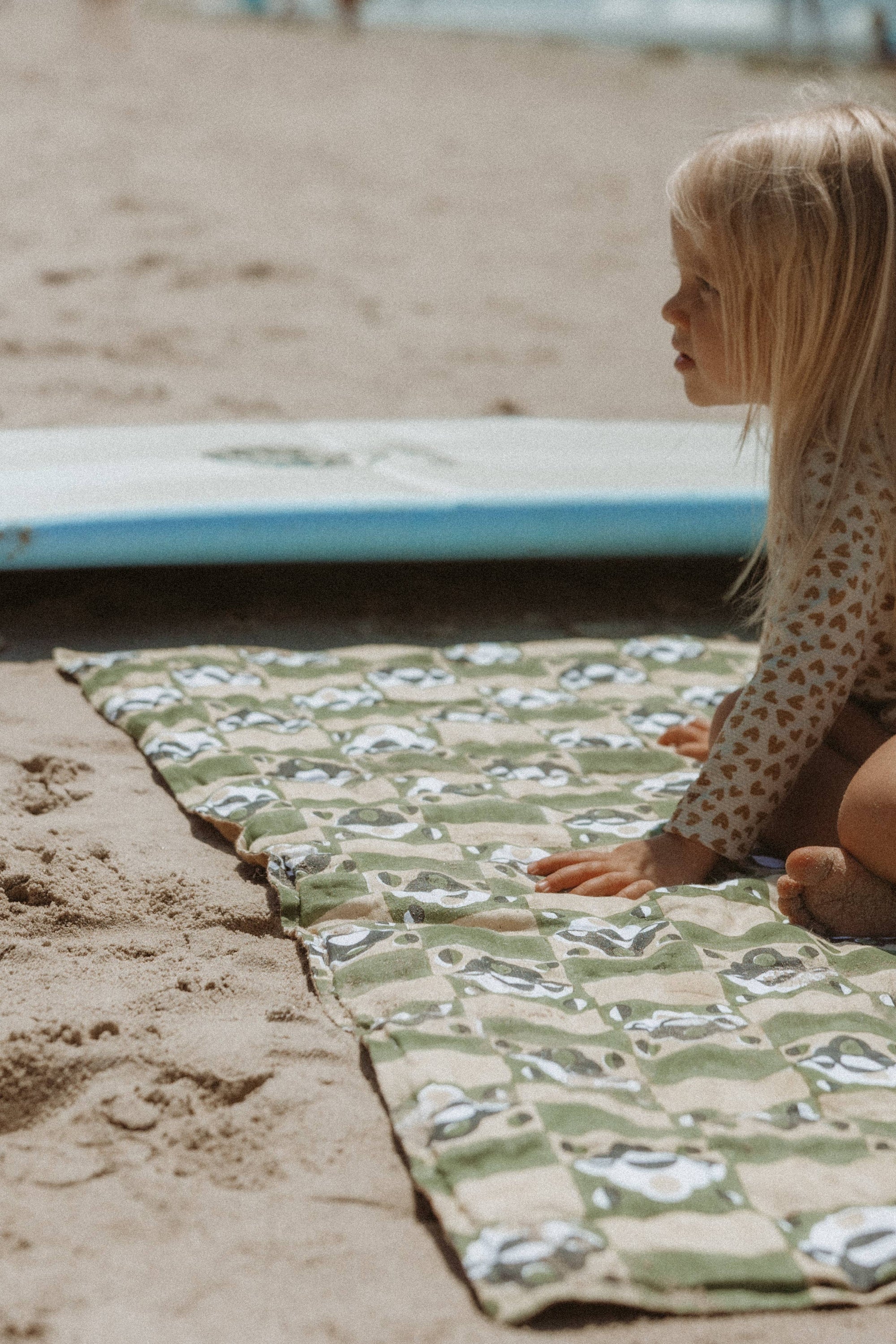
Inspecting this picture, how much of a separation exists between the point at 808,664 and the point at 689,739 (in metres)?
0.49

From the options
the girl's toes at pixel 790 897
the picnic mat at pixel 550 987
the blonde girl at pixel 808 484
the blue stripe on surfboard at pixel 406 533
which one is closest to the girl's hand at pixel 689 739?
the picnic mat at pixel 550 987

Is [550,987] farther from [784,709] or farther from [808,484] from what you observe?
[808,484]

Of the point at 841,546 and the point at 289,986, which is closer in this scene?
the point at 289,986

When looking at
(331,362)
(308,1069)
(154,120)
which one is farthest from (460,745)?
(154,120)

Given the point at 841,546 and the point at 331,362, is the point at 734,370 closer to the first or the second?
the point at 841,546

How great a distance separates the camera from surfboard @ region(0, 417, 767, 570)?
7.59 feet

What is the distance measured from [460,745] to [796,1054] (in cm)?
79

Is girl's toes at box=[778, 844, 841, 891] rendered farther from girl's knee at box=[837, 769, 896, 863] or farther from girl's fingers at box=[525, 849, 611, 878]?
girl's fingers at box=[525, 849, 611, 878]

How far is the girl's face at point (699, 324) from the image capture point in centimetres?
164

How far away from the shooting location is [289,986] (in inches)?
55.5

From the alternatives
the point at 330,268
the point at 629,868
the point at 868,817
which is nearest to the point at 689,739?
the point at 629,868

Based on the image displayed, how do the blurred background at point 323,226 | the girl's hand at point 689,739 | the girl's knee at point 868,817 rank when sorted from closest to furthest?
the girl's knee at point 868,817, the girl's hand at point 689,739, the blurred background at point 323,226

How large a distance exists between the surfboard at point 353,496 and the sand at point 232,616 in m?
0.14

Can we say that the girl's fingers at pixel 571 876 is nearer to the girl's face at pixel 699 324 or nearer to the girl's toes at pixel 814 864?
the girl's toes at pixel 814 864
